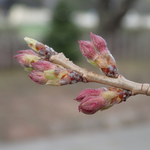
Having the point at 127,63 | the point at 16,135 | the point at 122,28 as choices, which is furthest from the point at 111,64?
the point at 122,28

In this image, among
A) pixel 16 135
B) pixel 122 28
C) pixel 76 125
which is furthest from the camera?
pixel 122 28

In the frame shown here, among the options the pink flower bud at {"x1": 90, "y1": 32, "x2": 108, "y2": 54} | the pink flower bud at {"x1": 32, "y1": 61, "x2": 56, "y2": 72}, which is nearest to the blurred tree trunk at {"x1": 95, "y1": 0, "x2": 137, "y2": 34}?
the pink flower bud at {"x1": 90, "y1": 32, "x2": 108, "y2": 54}

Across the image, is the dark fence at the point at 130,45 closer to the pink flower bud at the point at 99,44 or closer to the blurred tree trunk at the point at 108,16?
the blurred tree trunk at the point at 108,16

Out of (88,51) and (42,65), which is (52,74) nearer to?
(42,65)

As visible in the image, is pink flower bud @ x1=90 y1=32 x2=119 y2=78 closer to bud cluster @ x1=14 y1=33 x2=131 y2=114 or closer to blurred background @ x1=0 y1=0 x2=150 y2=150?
bud cluster @ x1=14 y1=33 x2=131 y2=114

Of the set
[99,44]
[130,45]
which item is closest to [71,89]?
[130,45]

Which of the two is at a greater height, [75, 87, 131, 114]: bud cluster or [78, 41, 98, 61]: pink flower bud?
[78, 41, 98, 61]: pink flower bud

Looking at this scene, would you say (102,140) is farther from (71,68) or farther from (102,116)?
(71,68)
